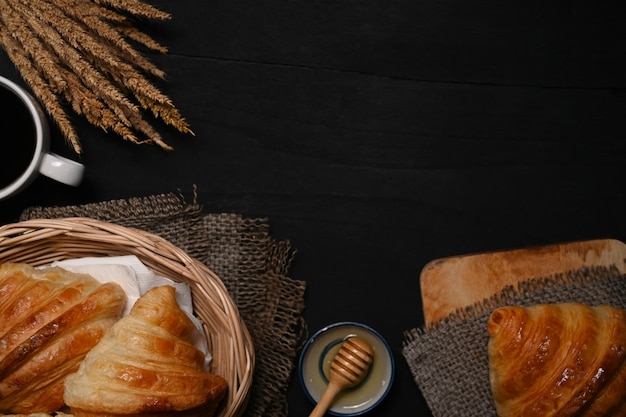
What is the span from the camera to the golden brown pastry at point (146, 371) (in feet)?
3.69

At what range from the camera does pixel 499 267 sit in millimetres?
1421

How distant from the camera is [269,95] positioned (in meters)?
1.50

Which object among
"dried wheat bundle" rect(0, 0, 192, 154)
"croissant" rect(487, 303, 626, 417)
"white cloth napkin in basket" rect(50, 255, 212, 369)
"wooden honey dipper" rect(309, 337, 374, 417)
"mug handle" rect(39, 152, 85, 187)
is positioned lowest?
"wooden honey dipper" rect(309, 337, 374, 417)

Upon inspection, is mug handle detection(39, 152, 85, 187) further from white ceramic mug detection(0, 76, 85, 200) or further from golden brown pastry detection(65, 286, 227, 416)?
golden brown pastry detection(65, 286, 227, 416)

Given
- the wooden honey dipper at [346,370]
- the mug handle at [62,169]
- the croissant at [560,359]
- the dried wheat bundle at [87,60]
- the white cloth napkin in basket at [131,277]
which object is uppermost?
the dried wheat bundle at [87,60]

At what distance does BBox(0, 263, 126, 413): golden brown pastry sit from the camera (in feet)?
3.85

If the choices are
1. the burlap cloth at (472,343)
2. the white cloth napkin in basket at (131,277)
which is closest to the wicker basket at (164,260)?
the white cloth napkin in basket at (131,277)

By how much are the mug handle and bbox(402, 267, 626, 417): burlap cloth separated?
28.1 inches

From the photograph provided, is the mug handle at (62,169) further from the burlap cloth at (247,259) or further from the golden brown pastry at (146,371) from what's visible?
the golden brown pastry at (146,371)

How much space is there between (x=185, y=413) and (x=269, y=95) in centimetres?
67

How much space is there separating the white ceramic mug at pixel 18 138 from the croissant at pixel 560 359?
33.6 inches

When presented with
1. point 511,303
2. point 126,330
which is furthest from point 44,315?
point 511,303

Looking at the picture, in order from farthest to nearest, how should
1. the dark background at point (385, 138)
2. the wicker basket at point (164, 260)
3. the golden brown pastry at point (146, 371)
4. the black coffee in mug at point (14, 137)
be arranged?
the dark background at point (385, 138), the black coffee in mug at point (14, 137), the wicker basket at point (164, 260), the golden brown pastry at point (146, 371)

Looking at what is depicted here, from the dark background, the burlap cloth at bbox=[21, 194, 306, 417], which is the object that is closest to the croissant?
the dark background
